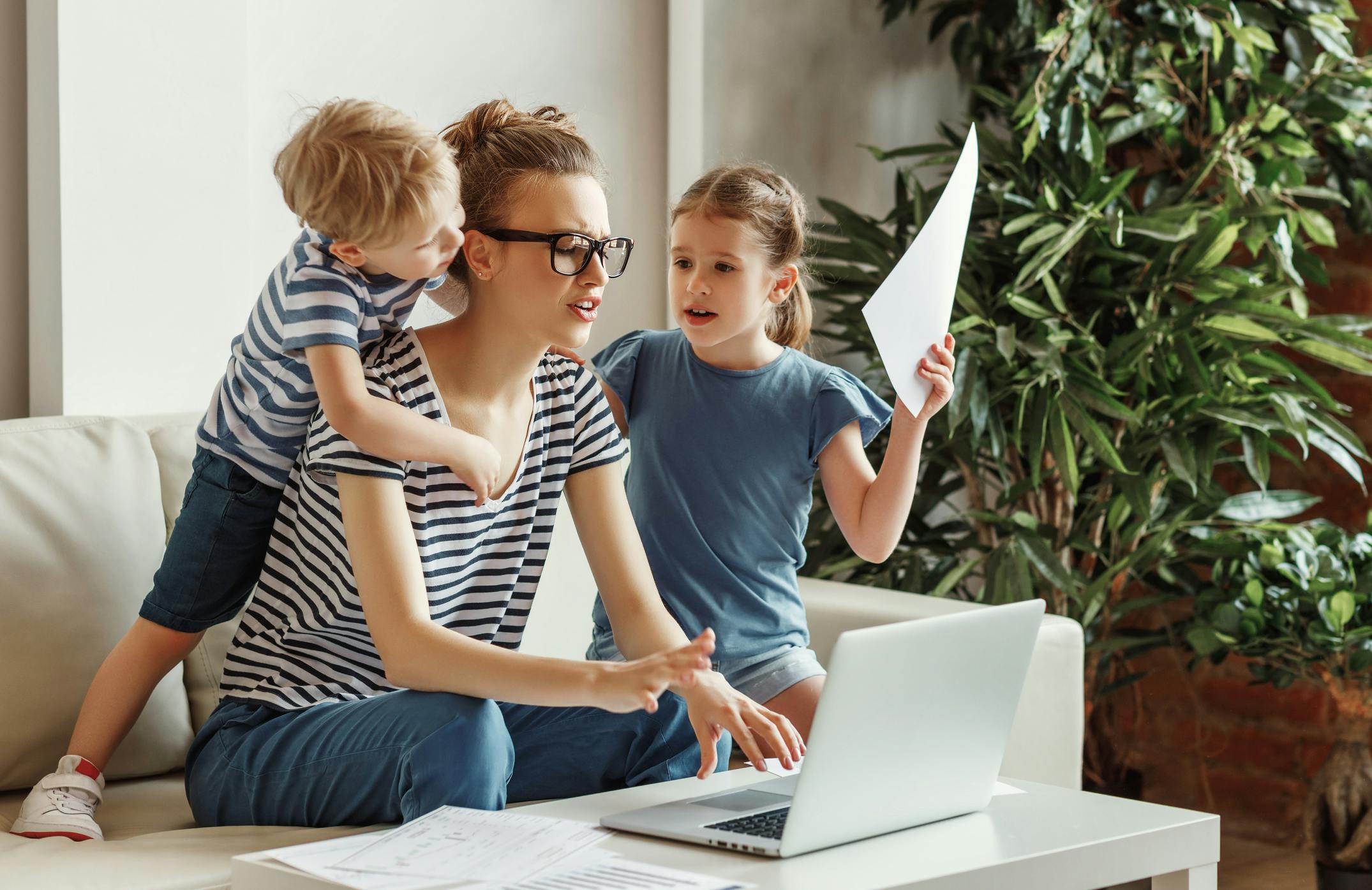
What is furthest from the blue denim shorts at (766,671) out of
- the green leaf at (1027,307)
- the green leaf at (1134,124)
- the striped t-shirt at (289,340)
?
the green leaf at (1134,124)

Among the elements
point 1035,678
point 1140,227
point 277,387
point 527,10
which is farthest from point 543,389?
point 1140,227

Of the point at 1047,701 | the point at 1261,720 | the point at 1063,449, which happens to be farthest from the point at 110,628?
the point at 1261,720

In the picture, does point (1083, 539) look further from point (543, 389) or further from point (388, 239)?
point (388, 239)

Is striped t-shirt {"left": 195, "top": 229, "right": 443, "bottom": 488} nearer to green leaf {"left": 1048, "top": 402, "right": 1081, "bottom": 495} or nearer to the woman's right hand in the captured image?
the woman's right hand

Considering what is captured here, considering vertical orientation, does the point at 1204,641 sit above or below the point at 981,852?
below

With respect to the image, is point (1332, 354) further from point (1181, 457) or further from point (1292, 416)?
point (1181, 457)

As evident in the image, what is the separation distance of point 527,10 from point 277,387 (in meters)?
1.27

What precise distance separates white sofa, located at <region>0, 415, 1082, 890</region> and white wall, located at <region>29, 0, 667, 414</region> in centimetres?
20

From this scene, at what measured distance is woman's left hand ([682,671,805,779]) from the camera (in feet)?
4.23

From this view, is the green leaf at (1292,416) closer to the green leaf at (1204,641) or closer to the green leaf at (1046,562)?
the green leaf at (1204,641)

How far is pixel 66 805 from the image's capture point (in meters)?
1.48

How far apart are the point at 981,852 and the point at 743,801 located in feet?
0.72

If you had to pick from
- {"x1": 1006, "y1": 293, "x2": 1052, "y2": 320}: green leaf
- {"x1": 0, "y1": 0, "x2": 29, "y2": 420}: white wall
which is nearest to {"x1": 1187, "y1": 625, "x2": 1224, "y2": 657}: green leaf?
{"x1": 1006, "y1": 293, "x2": 1052, "y2": 320}: green leaf

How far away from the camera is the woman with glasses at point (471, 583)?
1.32 meters
